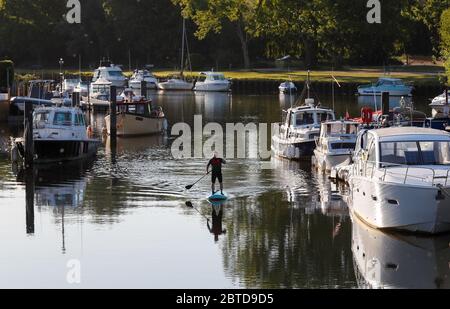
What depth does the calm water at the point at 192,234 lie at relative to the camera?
112 feet

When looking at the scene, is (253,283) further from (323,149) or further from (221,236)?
(323,149)

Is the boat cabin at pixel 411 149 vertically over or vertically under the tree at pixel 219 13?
under

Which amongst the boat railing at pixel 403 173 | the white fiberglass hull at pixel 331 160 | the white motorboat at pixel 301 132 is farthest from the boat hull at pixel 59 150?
the boat railing at pixel 403 173

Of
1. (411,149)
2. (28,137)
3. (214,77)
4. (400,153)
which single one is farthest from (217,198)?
(214,77)

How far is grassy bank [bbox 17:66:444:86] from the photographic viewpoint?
129m

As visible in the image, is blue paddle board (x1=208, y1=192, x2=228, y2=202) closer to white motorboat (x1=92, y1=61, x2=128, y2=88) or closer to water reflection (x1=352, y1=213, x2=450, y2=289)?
water reflection (x1=352, y1=213, x2=450, y2=289)

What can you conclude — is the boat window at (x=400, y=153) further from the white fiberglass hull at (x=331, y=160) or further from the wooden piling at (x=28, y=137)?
the wooden piling at (x=28, y=137)

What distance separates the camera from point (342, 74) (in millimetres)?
136000

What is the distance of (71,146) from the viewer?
60.9 metres

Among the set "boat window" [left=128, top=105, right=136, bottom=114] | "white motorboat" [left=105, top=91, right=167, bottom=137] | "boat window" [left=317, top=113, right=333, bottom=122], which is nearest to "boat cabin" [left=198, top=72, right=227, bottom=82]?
"white motorboat" [left=105, top=91, right=167, bottom=137]

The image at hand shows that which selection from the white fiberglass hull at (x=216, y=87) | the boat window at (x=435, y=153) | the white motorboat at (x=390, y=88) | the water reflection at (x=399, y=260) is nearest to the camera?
the water reflection at (x=399, y=260)

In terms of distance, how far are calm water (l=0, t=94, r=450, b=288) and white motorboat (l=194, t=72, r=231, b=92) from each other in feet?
240

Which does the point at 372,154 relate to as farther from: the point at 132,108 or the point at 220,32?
the point at 220,32

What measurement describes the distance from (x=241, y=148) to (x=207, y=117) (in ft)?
89.3
